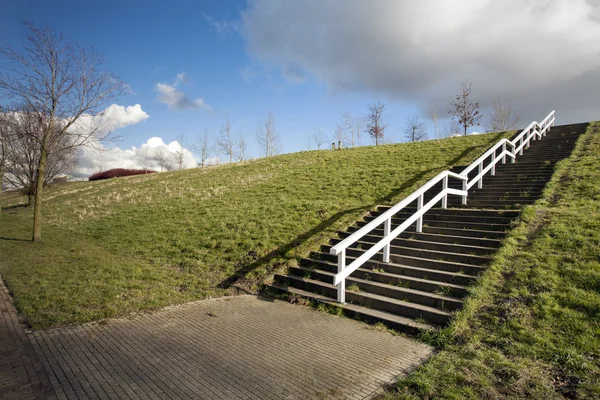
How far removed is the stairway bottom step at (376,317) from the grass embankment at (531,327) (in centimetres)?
41

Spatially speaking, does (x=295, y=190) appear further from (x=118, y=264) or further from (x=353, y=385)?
(x=353, y=385)

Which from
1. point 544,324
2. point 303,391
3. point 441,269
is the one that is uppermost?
point 441,269

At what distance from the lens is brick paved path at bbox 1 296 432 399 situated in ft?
12.6

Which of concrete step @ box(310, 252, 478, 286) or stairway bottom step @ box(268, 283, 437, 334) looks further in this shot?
concrete step @ box(310, 252, 478, 286)

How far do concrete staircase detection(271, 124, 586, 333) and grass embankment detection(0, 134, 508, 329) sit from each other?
1211 mm

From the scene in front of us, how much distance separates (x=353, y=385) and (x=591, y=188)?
9.37m

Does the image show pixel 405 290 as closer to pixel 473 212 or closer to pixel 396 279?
pixel 396 279

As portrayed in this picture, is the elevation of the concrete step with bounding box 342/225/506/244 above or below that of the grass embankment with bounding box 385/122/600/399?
above

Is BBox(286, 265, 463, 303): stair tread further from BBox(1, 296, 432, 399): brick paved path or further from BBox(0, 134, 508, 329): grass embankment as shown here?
BBox(0, 134, 508, 329): grass embankment

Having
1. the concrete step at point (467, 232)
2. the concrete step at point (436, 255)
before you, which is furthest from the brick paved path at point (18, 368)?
the concrete step at point (467, 232)

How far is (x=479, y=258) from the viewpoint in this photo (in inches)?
265

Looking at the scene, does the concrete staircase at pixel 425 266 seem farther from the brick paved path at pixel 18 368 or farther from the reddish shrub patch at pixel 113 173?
the reddish shrub patch at pixel 113 173

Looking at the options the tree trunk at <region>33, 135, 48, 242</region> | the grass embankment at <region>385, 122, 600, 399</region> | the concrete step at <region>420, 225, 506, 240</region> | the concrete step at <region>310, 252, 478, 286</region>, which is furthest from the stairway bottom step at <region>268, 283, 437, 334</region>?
the tree trunk at <region>33, 135, 48, 242</region>

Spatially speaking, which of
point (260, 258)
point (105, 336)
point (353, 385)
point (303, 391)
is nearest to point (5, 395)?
point (105, 336)
